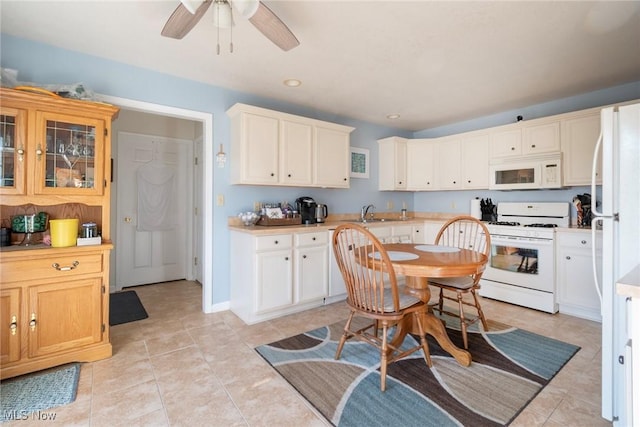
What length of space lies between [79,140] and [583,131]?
15.2 feet

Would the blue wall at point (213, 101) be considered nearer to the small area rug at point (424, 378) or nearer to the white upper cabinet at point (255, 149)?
the white upper cabinet at point (255, 149)

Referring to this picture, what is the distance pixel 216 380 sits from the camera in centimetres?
194

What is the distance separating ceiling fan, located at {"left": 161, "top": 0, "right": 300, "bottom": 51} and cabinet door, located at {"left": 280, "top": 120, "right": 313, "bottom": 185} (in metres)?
1.47

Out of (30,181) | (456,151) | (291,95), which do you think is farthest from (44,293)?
(456,151)

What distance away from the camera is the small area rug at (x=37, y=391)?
1630mm

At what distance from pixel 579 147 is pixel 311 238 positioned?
299 centimetres

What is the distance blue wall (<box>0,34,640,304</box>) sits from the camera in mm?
2367

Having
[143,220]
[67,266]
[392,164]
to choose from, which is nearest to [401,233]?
[392,164]

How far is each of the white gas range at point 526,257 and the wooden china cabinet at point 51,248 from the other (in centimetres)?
386

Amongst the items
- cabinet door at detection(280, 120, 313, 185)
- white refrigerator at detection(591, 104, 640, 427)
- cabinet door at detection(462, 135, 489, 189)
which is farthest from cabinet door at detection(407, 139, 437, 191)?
white refrigerator at detection(591, 104, 640, 427)

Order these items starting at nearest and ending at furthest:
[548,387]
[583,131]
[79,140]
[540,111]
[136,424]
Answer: [136,424] → [548,387] → [79,140] → [583,131] → [540,111]

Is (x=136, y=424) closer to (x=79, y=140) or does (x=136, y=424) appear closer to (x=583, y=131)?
(x=79, y=140)

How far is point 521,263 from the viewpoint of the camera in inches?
132

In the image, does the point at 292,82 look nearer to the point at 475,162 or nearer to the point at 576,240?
the point at 475,162
